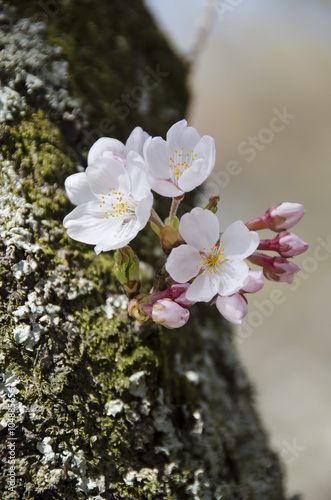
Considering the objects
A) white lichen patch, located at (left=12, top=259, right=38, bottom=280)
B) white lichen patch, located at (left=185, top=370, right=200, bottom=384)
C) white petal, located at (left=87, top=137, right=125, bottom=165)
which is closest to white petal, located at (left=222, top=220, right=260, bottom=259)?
white petal, located at (left=87, top=137, right=125, bottom=165)

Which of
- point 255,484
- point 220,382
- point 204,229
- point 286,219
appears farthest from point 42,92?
point 255,484

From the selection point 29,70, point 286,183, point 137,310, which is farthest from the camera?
point 286,183

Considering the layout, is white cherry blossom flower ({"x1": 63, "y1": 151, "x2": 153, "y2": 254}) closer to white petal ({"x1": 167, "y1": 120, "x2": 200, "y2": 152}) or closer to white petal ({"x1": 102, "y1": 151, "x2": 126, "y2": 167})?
white petal ({"x1": 102, "y1": 151, "x2": 126, "y2": 167})

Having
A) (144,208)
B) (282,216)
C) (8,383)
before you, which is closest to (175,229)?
(144,208)

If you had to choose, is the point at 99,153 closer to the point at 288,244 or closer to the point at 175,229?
the point at 175,229

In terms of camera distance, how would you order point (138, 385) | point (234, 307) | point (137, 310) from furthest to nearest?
point (138, 385), point (137, 310), point (234, 307)

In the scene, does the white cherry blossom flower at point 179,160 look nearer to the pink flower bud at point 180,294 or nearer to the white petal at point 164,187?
the white petal at point 164,187
